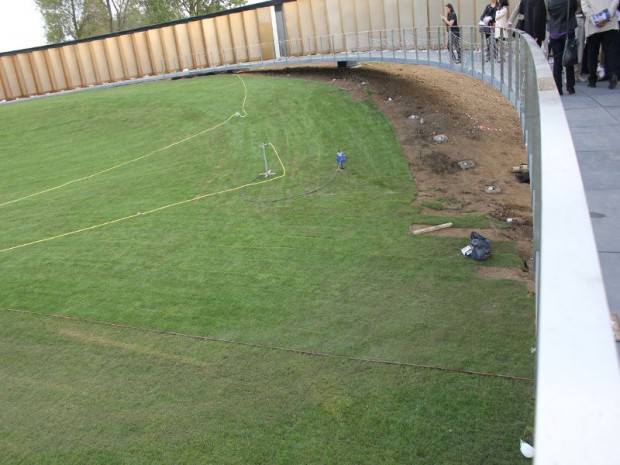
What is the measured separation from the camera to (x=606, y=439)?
108 cm

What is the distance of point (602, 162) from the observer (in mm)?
4895

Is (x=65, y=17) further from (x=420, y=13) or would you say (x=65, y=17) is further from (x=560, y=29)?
(x=560, y=29)

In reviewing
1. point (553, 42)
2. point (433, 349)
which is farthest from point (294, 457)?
point (553, 42)

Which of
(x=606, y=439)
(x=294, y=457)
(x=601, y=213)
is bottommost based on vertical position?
(x=294, y=457)

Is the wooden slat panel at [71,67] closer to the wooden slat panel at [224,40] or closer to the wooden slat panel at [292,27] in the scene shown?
the wooden slat panel at [224,40]

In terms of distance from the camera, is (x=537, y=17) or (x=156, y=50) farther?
(x=156, y=50)

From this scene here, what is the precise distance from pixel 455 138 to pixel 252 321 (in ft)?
30.5

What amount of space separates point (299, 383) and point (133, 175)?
10.0 metres

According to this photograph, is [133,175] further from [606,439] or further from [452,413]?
[606,439]

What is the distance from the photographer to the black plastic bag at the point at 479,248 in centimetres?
875

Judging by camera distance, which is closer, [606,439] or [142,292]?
[606,439]

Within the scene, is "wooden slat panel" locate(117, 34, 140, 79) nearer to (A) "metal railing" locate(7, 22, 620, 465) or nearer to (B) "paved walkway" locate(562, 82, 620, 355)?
(B) "paved walkway" locate(562, 82, 620, 355)

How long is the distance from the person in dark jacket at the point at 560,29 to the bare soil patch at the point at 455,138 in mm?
2662

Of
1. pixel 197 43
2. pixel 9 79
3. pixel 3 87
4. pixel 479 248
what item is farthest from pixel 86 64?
pixel 479 248
